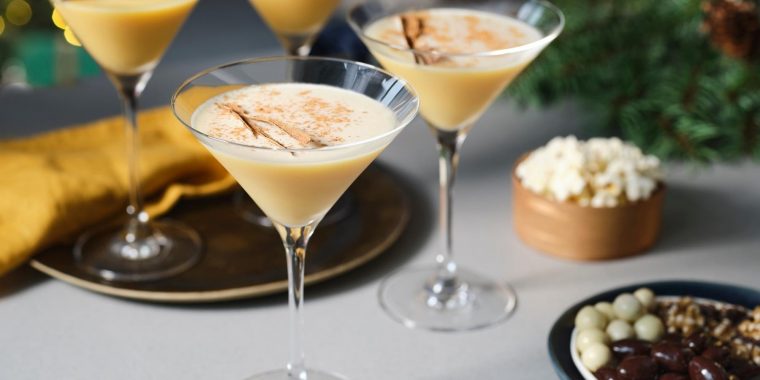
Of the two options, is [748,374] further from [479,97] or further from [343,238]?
[343,238]

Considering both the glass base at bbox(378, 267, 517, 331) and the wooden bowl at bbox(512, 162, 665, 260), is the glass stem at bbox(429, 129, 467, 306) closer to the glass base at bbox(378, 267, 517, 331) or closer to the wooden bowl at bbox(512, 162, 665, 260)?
the glass base at bbox(378, 267, 517, 331)

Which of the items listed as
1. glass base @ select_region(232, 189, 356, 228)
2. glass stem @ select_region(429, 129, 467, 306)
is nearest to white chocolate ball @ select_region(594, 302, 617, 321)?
glass stem @ select_region(429, 129, 467, 306)

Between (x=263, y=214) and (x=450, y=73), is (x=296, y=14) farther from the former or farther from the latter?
(x=450, y=73)

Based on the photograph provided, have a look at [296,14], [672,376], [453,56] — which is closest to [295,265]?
[453,56]

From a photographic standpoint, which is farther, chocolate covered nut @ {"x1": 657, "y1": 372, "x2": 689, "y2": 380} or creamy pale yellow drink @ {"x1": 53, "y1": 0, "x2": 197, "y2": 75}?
creamy pale yellow drink @ {"x1": 53, "y1": 0, "x2": 197, "y2": 75}

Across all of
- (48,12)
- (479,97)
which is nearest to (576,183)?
(479,97)

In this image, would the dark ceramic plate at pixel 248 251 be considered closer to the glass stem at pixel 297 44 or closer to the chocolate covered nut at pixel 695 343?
the glass stem at pixel 297 44
